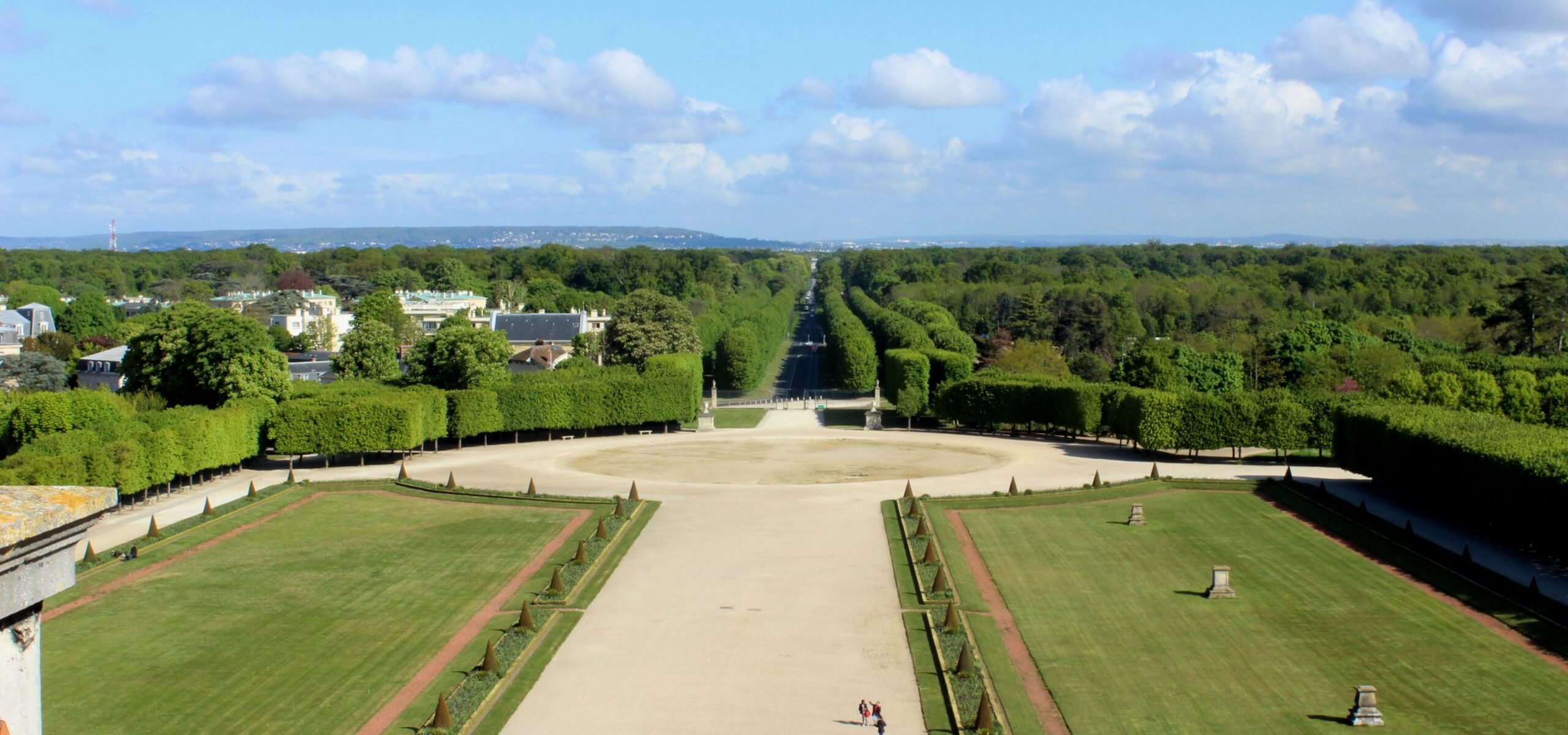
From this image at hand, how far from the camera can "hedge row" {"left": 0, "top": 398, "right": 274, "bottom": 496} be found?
1847 inches

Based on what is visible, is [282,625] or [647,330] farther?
[647,330]

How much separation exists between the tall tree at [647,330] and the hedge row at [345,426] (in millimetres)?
35341

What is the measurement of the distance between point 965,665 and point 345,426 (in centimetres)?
4374

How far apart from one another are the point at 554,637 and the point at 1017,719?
1242 cm

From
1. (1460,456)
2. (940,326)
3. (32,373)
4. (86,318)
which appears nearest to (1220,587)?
(1460,456)

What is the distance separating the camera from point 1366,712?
24547 millimetres

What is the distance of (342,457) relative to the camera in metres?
66.4

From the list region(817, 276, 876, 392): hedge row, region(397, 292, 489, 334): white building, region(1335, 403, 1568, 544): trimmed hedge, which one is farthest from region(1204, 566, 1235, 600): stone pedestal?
region(397, 292, 489, 334): white building

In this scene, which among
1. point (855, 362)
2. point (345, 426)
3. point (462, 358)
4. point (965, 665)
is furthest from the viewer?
point (855, 362)

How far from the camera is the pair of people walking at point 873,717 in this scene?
23219 mm

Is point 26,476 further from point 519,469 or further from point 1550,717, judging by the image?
point 1550,717

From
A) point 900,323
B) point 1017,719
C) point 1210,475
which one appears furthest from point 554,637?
point 900,323

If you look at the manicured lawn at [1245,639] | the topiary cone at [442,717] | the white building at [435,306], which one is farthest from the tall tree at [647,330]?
the topiary cone at [442,717]

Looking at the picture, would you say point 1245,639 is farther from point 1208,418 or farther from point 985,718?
point 1208,418
